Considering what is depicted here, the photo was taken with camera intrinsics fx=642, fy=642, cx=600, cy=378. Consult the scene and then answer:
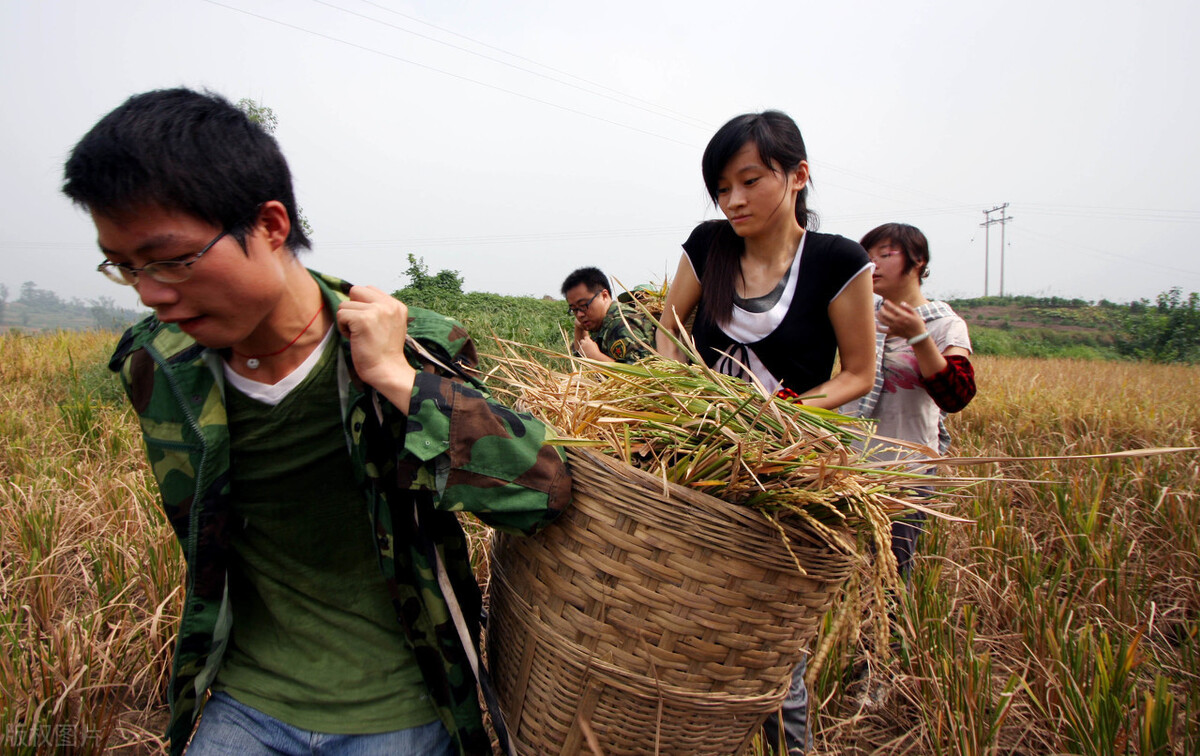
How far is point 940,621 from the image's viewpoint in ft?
6.34

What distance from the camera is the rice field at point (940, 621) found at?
1.63 metres

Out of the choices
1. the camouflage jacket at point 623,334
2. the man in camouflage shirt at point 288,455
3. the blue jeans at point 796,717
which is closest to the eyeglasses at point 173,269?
the man in camouflage shirt at point 288,455

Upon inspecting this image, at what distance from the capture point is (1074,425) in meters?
5.34

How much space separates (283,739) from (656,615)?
80 cm

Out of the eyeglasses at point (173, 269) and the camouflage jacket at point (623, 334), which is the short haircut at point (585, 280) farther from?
the eyeglasses at point (173, 269)

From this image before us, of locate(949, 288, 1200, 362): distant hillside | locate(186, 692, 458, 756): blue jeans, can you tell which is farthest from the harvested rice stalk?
locate(949, 288, 1200, 362): distant hillside

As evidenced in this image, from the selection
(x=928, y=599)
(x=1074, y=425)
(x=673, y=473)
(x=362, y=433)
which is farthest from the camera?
(x=1074, y=425)

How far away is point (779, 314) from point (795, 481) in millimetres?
753

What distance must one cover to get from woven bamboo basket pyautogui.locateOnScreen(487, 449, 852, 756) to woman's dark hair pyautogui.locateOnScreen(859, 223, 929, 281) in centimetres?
196

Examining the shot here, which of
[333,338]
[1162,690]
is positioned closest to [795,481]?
[333,338]

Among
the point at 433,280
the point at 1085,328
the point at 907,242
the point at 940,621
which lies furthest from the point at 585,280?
the point at 1085,328

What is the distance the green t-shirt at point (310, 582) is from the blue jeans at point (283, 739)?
2 centimetres

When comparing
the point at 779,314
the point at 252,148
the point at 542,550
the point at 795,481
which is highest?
the point at 252,148

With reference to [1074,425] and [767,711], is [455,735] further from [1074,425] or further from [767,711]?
[1074,425]
